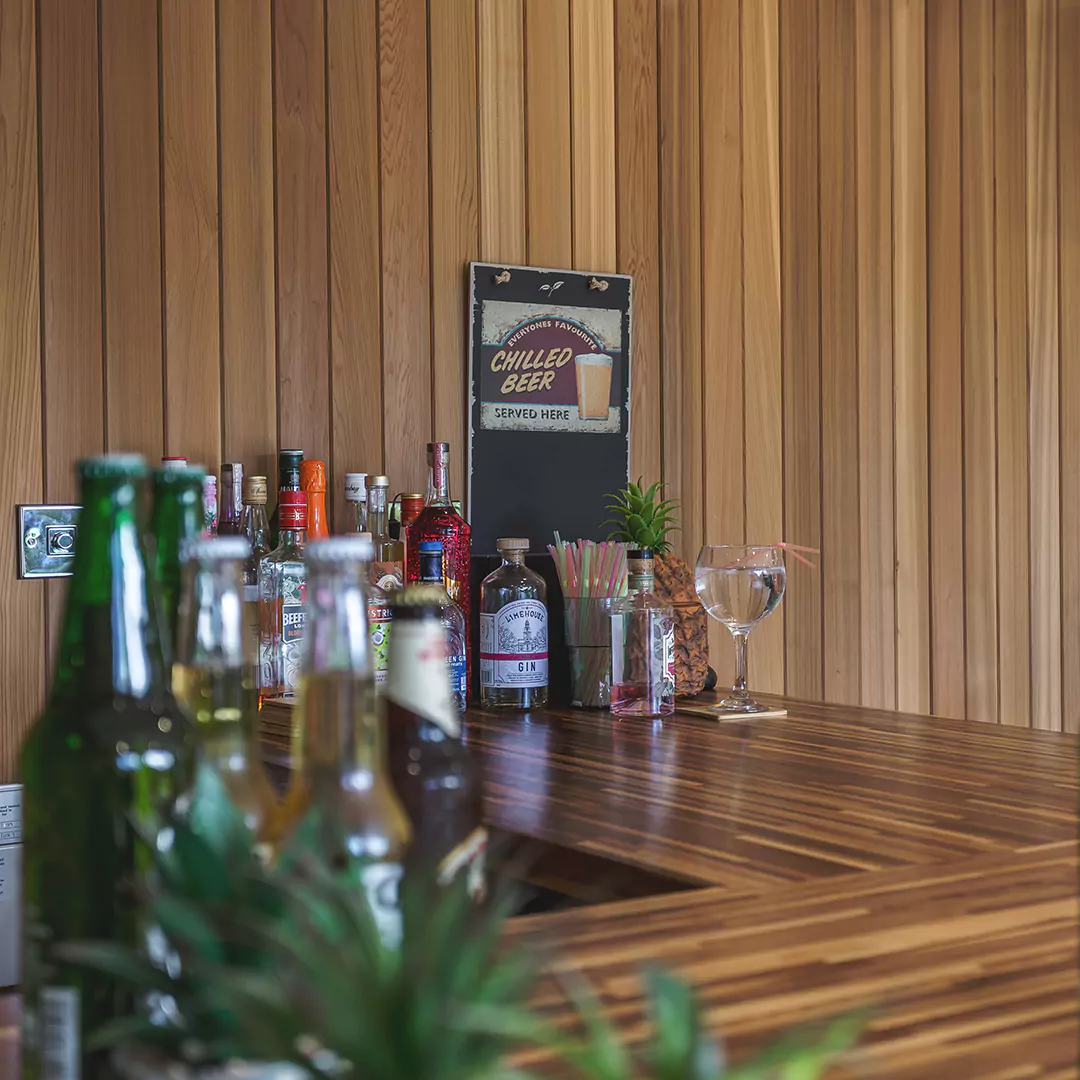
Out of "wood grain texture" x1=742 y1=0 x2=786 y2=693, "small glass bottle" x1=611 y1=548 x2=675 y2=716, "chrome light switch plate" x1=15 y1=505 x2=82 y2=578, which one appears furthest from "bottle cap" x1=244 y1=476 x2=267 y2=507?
"wood grain texture" x1=742 y1=0 x2=786 y2=693

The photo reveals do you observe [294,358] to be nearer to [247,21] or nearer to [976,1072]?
[247,21]

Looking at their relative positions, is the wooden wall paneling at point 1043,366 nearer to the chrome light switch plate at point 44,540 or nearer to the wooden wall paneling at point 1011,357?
the wooden wall paneling at point 1011,357

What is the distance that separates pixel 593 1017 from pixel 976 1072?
27cm

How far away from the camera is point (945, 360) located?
281 cm

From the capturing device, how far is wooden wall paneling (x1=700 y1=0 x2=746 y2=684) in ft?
8.11

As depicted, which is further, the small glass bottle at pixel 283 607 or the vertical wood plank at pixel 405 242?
the vertical wood plank at pixel 405 242

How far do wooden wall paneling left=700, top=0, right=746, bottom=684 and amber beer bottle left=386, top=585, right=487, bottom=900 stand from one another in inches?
74.4

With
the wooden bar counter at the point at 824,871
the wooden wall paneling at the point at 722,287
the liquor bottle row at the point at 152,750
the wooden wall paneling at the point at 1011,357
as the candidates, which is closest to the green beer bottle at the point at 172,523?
the liquor bottle row at the point at 152,750

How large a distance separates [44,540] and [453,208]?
33.5 inches


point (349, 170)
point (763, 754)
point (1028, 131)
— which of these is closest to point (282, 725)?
point (763, 754)

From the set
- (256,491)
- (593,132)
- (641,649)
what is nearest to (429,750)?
(641,649)

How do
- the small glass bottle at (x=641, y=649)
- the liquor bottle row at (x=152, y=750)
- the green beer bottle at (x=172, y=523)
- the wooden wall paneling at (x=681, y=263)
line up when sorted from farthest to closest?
the wooden wall paneling at (x=681, y=263)
the small glass bottle at (x=641, y=649)
the green beer bottle at (x=172, y=523)
the liquor bottle row at (x=152, y=750)

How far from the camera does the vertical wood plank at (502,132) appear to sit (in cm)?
222

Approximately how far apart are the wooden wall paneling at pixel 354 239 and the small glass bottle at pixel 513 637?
34 centimetres
